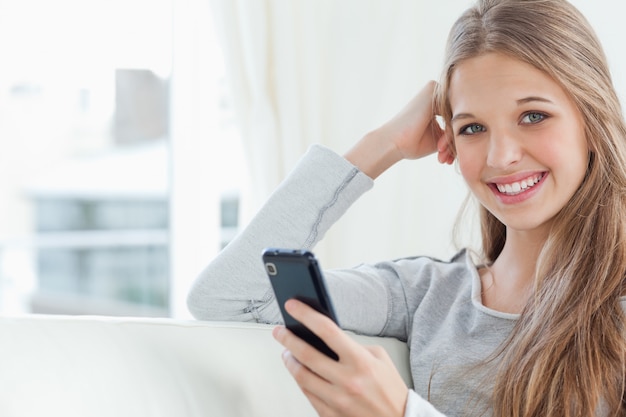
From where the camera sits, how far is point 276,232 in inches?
61.1

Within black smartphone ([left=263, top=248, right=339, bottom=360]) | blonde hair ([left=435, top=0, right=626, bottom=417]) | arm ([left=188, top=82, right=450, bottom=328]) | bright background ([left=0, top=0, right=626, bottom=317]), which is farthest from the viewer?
bright background ([left=0, top=0, right=626, bottom=317])

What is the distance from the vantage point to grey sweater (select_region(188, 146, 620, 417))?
149 cm

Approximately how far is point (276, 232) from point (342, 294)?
160mm

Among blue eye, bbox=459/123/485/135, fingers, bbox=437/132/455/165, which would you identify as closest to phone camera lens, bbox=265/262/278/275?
blue eye, bbox=459/123/485/135

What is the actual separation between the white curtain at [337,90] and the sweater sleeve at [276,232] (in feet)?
2.84

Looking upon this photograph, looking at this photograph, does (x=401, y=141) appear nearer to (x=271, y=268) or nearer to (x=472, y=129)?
(x=472, y=129)

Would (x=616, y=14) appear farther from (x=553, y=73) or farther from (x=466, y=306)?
(x=466, y=306)

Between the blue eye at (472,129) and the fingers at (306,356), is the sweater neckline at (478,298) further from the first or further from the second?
the fingers at (306,356)

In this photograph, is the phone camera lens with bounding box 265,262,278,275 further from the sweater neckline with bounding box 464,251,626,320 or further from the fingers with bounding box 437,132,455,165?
the fingers with bounding box 437,132,455,165

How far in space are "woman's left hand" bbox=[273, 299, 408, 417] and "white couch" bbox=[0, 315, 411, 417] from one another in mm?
222

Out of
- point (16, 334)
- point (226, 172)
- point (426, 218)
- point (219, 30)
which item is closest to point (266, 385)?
point (16, 334)

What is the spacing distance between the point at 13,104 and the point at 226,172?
1879 mm

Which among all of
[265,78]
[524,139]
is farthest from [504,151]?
[265,78]

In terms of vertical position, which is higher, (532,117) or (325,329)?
(532,117)
